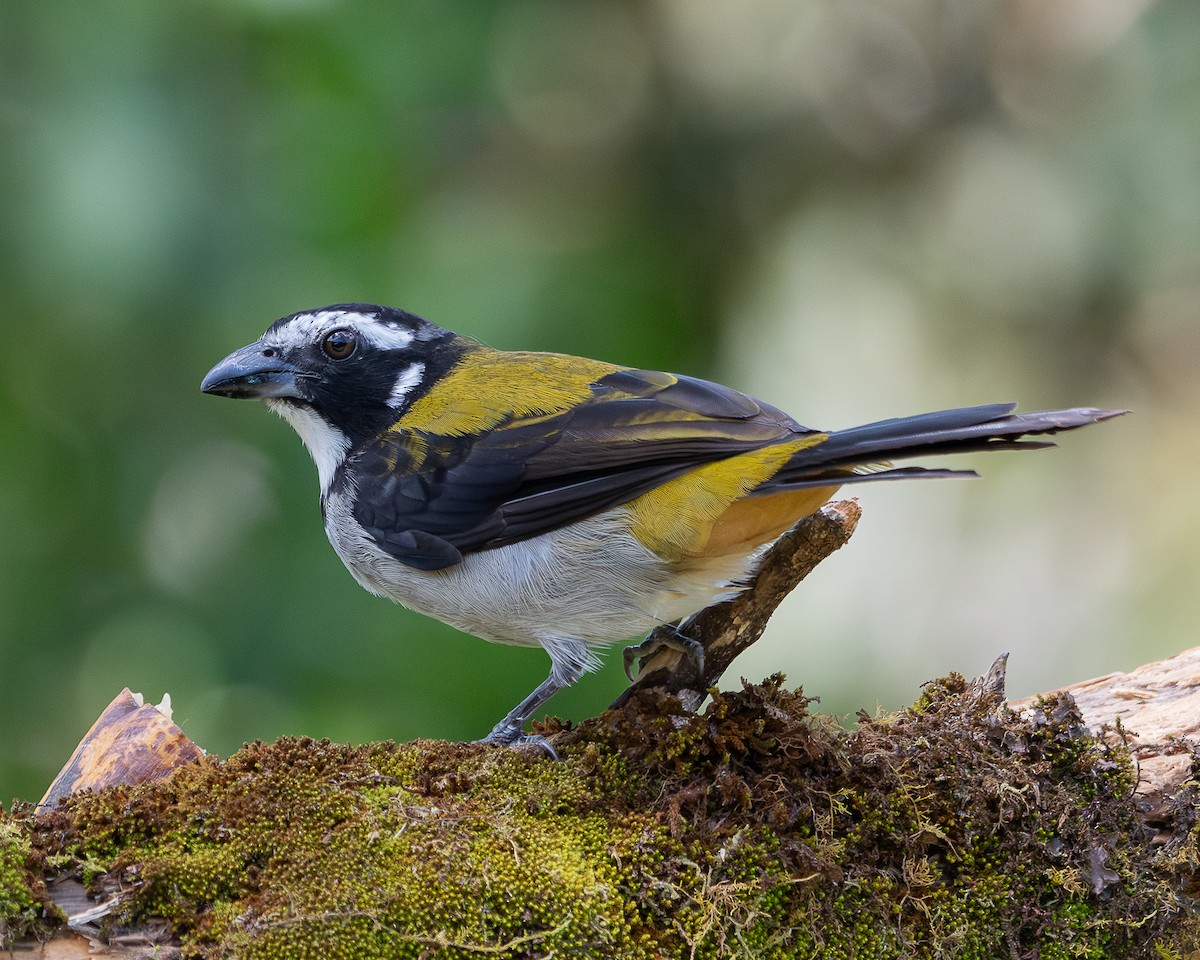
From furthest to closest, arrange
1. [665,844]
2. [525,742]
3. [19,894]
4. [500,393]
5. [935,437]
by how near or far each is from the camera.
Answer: [500,393], [525,742], [935,437], [665,844], [19,894]

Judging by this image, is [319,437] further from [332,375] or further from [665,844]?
[665,844]

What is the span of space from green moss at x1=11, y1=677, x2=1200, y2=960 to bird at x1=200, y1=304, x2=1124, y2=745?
1.62ft

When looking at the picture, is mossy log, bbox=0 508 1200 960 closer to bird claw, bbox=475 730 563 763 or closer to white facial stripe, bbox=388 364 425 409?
bird claw, bbox=475 730 563 763

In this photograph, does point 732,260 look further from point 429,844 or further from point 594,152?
point 429,844

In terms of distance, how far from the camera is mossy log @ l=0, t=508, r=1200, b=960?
290cm

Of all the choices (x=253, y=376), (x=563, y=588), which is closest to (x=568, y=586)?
(x=563, y=588)

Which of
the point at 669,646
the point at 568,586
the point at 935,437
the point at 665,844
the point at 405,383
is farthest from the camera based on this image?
the point at 405,383

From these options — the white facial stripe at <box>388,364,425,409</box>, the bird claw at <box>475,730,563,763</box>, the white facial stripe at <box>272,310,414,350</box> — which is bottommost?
the bird claw at <box>475,730,563,763</box>

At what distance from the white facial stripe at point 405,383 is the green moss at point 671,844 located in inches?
61.9

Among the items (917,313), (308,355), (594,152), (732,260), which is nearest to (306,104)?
→ (308,355)

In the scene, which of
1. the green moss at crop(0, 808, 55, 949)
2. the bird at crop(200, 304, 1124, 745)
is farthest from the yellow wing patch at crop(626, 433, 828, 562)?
the green moss at crop(0, 808, 55, 949)

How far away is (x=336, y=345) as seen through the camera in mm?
4723

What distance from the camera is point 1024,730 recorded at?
358 cm

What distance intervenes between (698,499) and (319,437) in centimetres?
175
